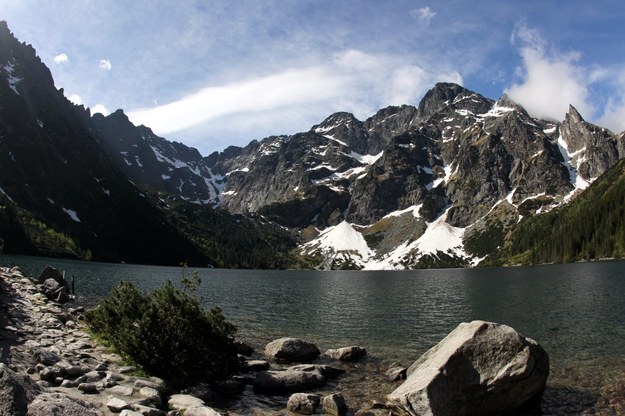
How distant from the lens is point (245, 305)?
75.4m

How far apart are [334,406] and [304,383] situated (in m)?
5.15

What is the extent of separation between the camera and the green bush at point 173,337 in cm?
2497

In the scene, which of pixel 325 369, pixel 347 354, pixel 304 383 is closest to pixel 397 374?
pixel 325 369

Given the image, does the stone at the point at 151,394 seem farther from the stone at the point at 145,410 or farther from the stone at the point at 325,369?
the stone at the point at 325,369

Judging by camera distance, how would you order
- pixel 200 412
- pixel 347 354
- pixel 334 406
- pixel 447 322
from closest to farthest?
pixel 200 412 → pixel 334 406 → pixel 347 354 → pixel 447 322

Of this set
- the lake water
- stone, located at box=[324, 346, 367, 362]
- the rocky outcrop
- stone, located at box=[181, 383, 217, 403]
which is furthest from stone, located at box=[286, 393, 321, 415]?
stone, located at box=[324, 346, 367, 362]

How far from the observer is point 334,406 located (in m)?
23.7

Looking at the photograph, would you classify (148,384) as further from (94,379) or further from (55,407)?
(55,407)

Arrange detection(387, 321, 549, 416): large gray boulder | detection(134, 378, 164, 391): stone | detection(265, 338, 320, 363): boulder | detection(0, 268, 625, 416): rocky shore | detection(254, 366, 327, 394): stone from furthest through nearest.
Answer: detection(265, 338, 320, 363): boulder → detection(254, 366, 327, 394): stone → detection(134, 378, 164, 391): stone → detection(387, 321, 549, 416): large gray boulder → detection(0, 268, 625, 416): rocky shore

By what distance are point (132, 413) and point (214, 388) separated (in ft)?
37.2

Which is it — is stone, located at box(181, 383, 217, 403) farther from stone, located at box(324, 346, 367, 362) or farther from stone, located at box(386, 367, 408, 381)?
stone, located at box(324, 346, 367, 362)

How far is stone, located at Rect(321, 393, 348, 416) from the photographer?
23.6 meters

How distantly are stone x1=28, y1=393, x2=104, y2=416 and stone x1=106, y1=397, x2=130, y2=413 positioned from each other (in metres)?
3.34

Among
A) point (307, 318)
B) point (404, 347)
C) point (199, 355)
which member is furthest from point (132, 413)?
point (307, 318)
